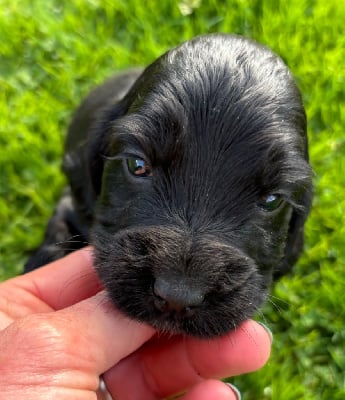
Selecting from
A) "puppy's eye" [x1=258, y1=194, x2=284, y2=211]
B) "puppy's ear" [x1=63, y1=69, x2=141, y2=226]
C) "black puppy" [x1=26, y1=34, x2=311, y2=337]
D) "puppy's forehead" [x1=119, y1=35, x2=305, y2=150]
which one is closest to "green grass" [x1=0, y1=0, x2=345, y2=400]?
"puppy's ear" [x1=63, y1=69, x2=141, y2=226]

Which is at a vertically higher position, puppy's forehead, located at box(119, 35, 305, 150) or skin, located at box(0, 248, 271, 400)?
puppy's forehead, located at box(119, 35, 305, 150)

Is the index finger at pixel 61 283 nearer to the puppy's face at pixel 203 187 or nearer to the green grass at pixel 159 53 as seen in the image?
the puppy's face at pixel 203 187

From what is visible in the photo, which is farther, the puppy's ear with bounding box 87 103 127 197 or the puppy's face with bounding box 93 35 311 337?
the puppy's ear with bounding box 87 103 127 197

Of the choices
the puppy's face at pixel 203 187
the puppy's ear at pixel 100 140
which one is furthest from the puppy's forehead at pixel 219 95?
the puppy's ear at pixel 100 140

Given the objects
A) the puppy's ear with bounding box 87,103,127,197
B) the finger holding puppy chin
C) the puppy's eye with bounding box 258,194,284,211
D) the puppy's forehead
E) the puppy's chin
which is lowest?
the finger holding puppy chin

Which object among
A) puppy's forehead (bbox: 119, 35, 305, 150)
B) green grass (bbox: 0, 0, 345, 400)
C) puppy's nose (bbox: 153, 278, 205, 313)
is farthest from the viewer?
green grass (bbox: 0, 0, 345, 400)

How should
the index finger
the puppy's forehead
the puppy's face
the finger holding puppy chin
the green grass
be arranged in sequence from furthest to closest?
the green grass → the index finger → the finger holding puppy chin → the puppy's forehead → the puppy's face

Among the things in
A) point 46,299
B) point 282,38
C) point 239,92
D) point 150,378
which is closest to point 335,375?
point 150,378

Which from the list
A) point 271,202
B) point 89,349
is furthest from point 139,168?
point 89,349

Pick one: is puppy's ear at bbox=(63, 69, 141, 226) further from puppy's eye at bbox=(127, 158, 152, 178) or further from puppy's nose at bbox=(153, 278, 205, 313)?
puppy's nose at bbox=(153, 278, 205, 313)
